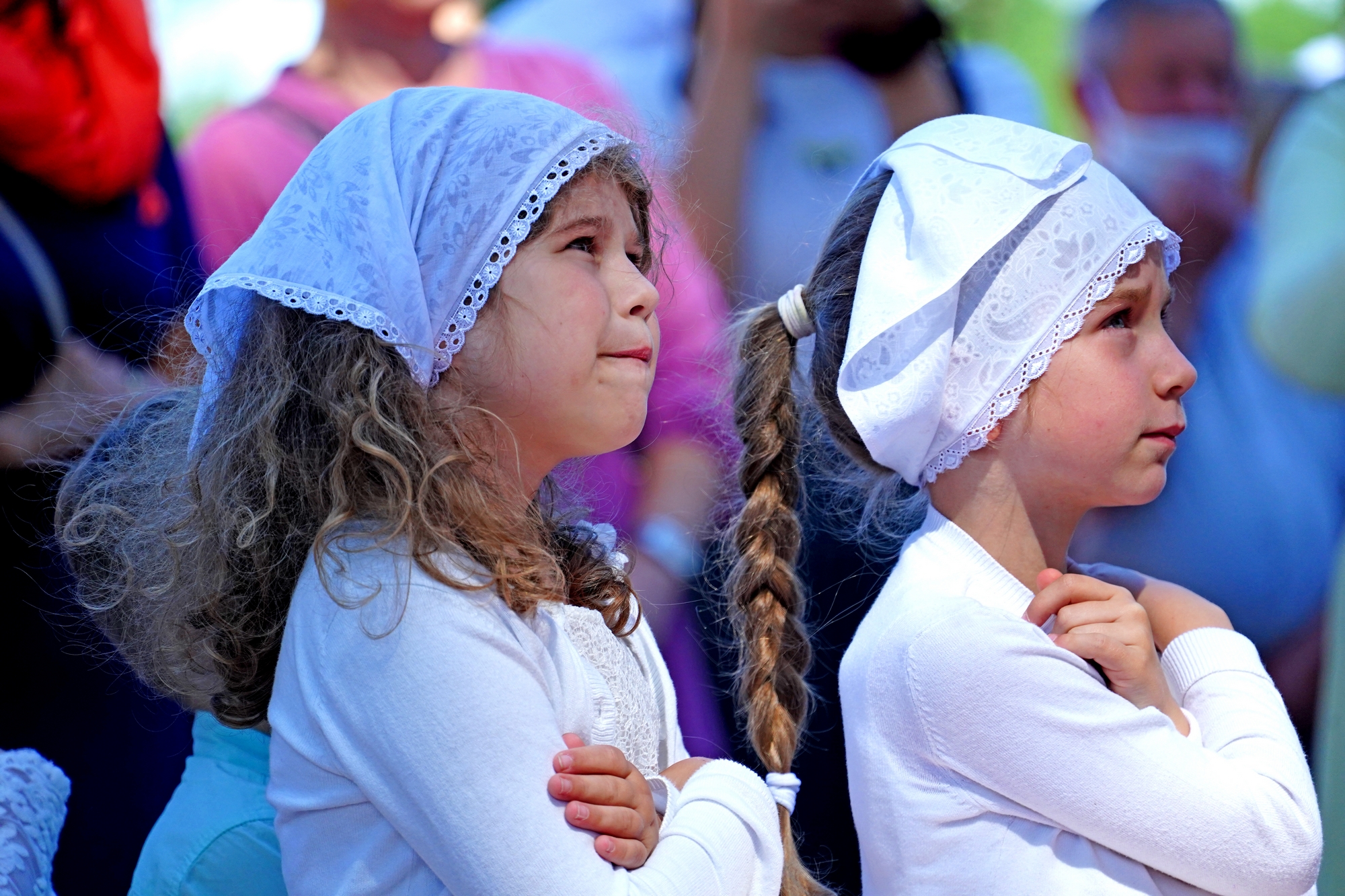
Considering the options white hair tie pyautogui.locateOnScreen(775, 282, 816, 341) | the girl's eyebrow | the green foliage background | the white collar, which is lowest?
the white collar

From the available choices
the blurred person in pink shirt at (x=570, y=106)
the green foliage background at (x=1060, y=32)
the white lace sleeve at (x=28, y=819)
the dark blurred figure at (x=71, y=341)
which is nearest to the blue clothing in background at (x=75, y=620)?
the dark blurred figure at (x=71, y=341)

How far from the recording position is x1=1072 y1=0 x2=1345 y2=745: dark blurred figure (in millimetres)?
2891

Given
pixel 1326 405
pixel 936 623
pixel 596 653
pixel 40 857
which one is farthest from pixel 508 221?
pixel 1326 405

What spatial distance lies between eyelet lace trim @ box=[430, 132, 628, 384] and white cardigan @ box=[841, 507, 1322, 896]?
65 cm

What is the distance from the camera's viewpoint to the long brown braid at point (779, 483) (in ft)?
5.47

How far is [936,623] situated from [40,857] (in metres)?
1.25

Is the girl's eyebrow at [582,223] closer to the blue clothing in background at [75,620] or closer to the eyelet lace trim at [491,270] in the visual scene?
the eyelet lace trim at [491,270]

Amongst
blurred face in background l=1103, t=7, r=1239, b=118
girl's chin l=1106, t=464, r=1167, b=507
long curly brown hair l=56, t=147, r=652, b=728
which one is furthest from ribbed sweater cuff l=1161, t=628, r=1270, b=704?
blurred face in background l=1103, t=7, r=1239, b=118

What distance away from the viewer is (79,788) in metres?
2.27

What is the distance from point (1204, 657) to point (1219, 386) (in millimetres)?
1669

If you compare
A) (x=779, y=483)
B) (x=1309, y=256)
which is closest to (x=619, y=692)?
(x=779, y=483)

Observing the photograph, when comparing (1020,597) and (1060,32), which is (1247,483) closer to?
(1060,32)

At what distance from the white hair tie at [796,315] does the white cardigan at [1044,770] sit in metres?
0.45

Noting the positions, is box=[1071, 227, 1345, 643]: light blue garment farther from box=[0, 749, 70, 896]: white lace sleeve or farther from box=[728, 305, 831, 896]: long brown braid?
box=[0, 749, 70, 896]: white lace sleeve
